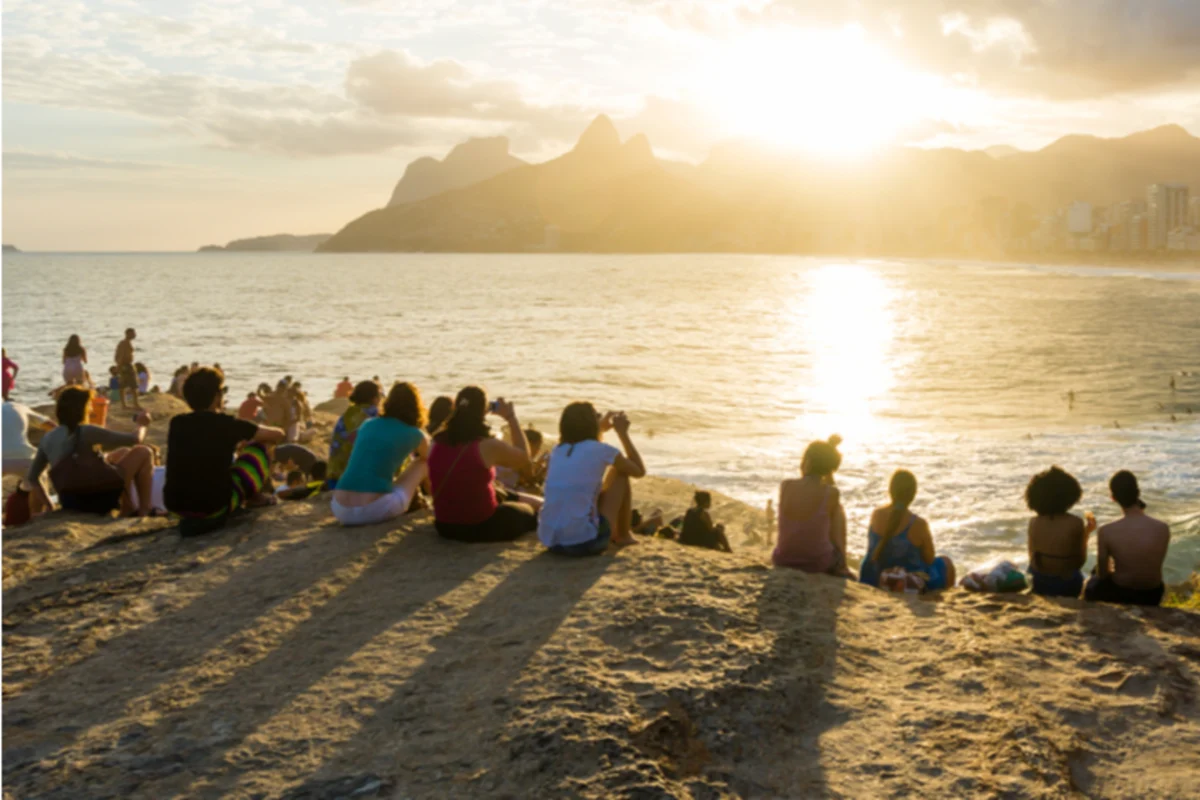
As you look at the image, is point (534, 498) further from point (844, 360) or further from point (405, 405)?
point (844, 360)

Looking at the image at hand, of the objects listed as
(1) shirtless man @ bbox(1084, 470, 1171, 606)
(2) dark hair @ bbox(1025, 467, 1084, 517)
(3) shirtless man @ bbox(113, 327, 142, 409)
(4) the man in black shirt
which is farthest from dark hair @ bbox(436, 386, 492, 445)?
(3) shirtless man @ bbox(113, 327, 142, 409)

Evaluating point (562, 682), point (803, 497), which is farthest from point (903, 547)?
point (562, 682)

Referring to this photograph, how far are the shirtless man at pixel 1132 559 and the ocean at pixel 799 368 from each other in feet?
24.0

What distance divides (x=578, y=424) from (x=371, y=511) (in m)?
1.93

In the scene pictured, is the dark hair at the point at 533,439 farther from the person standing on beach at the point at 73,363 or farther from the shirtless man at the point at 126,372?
the shirtless man at the point at 126,372

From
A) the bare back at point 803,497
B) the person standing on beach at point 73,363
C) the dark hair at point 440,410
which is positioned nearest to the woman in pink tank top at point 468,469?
the dark hair at point 440,410

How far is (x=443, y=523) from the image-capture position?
6773mm

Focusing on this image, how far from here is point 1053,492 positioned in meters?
6.30

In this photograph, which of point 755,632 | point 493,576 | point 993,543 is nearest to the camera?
point 755,632

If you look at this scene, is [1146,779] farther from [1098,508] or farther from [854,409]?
[854,409]

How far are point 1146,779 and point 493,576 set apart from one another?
3.84 m

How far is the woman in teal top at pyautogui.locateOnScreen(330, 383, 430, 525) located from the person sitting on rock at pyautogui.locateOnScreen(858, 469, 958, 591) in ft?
11.7

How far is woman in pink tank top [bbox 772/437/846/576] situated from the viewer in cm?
643

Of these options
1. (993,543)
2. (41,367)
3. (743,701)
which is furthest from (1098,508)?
(41,367)
